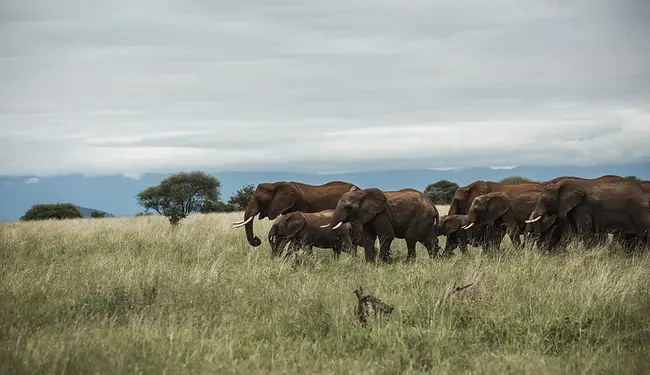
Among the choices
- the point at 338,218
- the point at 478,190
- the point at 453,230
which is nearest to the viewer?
the point at 338,218

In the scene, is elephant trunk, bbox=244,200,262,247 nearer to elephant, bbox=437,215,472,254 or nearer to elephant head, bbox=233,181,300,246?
elephant head, bbox=233,181,300,246

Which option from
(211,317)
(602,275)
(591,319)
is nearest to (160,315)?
(211,317)

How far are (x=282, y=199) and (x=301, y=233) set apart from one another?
2.30 meters

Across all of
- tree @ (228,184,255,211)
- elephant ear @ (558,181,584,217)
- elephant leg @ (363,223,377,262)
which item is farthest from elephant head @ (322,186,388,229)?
tree @ (228,184,255,211)

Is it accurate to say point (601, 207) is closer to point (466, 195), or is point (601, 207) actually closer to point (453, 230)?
point (453, 230)

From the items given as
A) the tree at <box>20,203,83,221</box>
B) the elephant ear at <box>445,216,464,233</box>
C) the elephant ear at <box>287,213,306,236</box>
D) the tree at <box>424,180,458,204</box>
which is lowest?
the tree at <box>20,203,83,221</box>

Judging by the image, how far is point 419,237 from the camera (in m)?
16.3

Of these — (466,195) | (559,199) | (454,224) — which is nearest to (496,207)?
(454,224)

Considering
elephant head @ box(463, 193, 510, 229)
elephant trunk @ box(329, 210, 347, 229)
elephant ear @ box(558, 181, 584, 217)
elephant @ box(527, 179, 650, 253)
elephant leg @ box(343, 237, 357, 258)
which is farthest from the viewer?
elephant head @ box(463, 193, 510, 229)

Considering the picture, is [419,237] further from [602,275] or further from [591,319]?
[591,319]

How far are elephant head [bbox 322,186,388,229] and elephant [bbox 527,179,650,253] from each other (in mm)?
3656

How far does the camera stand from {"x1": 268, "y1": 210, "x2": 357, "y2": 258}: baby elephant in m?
15.2

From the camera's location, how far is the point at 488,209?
692 inches

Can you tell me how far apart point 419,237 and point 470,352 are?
7.89 m
